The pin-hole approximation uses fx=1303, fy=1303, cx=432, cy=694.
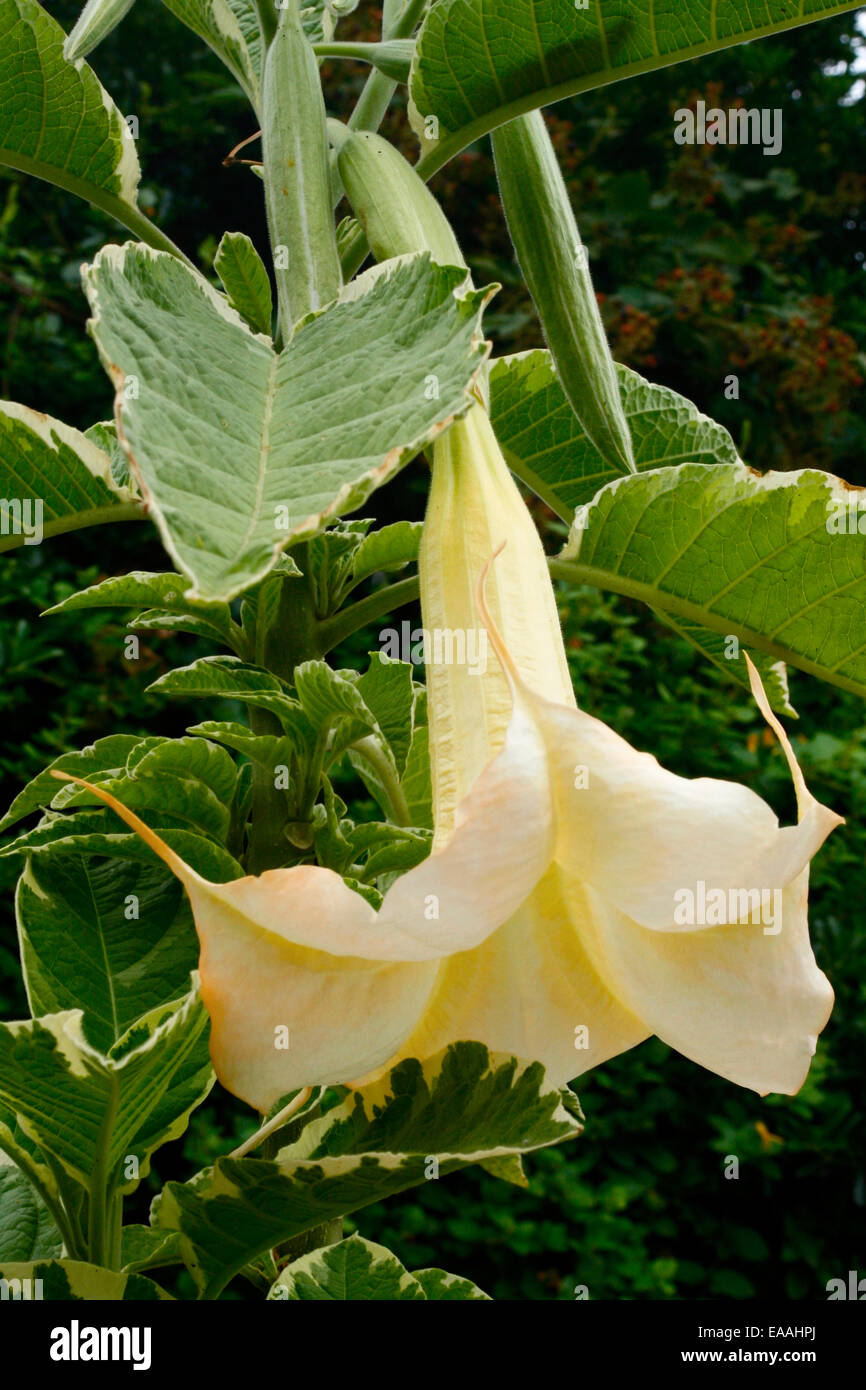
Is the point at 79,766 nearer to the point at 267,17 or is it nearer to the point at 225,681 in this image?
the point at 225,681

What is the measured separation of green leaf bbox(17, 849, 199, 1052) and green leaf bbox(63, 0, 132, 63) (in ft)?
1.10

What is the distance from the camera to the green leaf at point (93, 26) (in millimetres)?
489

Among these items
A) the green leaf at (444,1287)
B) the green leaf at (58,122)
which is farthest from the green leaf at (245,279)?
the green leaf at (444,1287)

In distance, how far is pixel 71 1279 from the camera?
50cm

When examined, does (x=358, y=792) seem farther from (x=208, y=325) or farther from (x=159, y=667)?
(x=208, y=325)

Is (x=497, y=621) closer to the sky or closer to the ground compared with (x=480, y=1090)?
closer to the sky

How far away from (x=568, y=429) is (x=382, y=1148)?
35 centimetres

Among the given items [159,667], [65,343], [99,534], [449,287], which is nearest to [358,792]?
[159,667]

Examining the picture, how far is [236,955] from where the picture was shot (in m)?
0.32

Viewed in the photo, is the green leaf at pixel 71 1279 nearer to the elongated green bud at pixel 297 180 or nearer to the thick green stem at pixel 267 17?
the elongated green bud at pixel 297 180

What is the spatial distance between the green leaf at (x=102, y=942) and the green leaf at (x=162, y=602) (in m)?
0.11

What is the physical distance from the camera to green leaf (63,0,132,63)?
1.60 feet

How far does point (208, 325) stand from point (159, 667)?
1.49 metres

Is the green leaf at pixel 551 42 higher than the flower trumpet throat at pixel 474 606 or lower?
higher
